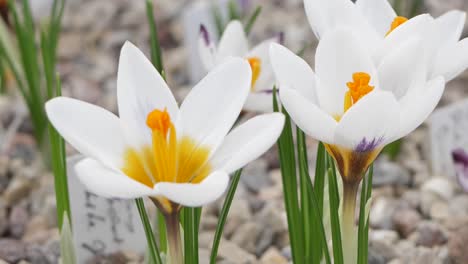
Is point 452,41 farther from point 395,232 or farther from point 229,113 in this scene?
point 395,232

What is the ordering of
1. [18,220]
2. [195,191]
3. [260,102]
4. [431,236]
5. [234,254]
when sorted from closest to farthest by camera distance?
[195,191], [260,102], [234,254], [431,236], [18,220]

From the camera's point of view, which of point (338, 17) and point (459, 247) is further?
point (459, 247)

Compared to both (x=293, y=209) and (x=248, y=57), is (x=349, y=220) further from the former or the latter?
(x=248, y=57)

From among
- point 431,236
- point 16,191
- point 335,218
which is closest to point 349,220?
point 335,218

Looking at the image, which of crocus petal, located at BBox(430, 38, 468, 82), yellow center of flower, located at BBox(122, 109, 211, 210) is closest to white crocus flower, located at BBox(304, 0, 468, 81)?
crocus petal, located at BBox(430, 38, 468, 82)

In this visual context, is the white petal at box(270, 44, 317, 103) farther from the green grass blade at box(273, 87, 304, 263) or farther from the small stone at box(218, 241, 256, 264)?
the small stone at box(218, 241, 256, 264)
